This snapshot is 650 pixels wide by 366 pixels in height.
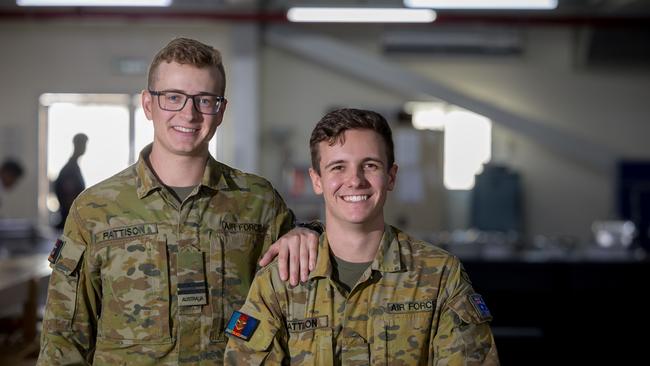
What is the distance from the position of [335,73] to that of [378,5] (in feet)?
5.53

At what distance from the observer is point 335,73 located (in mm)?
10203

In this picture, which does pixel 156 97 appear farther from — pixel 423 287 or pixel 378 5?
pixel 378 5

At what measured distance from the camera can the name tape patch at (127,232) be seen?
82.2 inches

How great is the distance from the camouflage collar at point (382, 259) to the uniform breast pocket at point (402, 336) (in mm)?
101

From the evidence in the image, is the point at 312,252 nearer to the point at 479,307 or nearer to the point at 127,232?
the point at 479,307

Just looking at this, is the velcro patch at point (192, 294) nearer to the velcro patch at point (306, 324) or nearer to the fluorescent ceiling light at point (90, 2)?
the velcro patch at point (306, 324)

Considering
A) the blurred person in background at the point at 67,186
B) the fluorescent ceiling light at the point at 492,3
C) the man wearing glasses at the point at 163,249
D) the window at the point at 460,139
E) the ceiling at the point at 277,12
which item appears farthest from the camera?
the window at the point at 460,139

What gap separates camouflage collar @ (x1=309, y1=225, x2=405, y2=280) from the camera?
6.11 feet

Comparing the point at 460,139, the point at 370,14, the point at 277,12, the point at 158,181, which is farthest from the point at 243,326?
the point at 460,139

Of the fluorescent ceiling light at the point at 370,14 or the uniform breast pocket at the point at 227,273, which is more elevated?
the fluorescent ceiling light at the point at 370,14

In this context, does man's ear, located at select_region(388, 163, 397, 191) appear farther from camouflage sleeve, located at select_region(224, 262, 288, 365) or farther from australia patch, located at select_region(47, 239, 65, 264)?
australia patch, located at select_region(47, 239, 65, 264)

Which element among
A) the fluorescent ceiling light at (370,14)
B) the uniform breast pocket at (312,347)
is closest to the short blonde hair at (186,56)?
the uniform breast pocket at (312,347)

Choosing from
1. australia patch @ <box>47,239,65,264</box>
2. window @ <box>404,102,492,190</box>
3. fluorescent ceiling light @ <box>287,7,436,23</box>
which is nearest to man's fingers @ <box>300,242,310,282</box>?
australia patch @ <box>47,239,65,264</box>

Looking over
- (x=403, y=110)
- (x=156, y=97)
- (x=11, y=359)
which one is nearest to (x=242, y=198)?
(x=156, y=97)
